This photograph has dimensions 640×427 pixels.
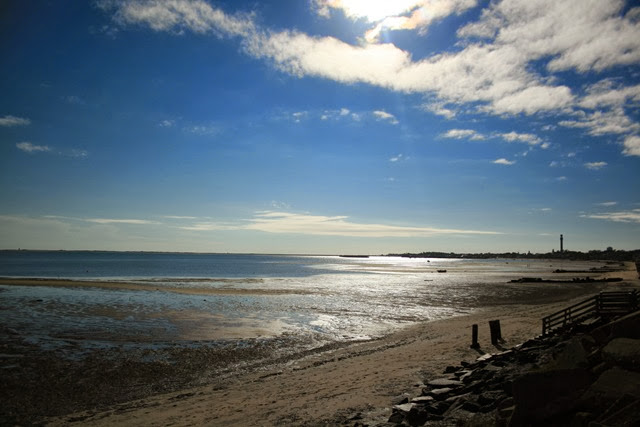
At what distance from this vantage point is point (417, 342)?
1912 centimetres

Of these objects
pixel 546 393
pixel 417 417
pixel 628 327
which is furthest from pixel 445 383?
pixel 546 393

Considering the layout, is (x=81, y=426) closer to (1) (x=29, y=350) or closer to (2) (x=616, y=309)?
(1) (x=29, y=350)

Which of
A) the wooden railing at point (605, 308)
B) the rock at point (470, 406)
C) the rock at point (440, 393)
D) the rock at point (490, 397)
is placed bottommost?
the rock at point (440, 393)

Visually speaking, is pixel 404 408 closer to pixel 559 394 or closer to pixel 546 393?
pixel 546 393

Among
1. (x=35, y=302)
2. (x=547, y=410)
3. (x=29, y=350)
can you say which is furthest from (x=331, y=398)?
(x=35, y=302)

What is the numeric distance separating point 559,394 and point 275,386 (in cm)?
889

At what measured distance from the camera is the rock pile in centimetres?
597

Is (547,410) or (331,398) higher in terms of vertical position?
(547,410)

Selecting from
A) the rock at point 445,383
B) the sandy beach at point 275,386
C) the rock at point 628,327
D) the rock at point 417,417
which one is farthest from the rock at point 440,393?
the rock at point 628,327

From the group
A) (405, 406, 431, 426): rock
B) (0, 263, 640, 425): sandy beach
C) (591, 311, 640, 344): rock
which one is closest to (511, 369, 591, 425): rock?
(405, 406, 431, 426): rock

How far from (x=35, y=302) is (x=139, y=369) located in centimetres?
2204

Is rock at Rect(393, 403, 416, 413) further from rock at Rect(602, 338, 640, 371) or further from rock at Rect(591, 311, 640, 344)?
rock at Rect(591, 311, 640, 344)

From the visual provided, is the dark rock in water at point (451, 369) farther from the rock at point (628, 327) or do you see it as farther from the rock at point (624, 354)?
the rock at point (624, 354)

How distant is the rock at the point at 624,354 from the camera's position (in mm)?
6875
